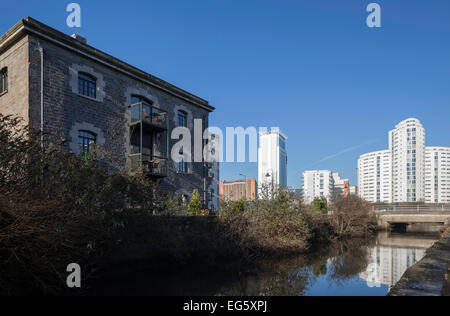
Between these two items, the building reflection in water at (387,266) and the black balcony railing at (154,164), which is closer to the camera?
the building reflection in water at (387,266)

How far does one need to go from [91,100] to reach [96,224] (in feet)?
26.6

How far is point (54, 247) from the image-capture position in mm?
6637

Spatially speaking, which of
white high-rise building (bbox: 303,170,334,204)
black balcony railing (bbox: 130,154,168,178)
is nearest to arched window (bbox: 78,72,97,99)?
black balcony railing (bbox: 130,154,168,178)

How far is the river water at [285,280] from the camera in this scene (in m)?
8.49

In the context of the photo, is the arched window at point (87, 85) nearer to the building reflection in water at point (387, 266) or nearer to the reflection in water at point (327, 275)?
→ the reflection in water at point (327, 275)

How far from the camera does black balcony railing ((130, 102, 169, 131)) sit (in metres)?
16.6

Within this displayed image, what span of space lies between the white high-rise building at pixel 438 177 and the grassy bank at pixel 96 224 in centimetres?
8879

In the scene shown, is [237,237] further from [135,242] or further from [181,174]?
[181,174]

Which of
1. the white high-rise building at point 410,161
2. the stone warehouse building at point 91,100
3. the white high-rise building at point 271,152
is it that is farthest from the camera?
the white high-rise building at point 271,152

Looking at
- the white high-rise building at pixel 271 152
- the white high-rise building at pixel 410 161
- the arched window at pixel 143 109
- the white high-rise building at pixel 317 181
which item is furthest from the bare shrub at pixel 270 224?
the white high-rise building at pixel 317 181

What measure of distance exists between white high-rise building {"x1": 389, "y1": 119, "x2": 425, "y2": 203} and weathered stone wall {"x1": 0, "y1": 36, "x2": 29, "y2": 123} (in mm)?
95311

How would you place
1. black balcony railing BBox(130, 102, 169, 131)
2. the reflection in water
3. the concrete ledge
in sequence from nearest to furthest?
the concrete ledge
the reflection in water
black balcony railing BBox(130, 102, 169, 131)

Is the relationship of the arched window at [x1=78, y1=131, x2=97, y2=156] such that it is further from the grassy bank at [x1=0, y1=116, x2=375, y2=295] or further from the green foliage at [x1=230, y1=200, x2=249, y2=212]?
the green foliage at [x1=230, y1=200, x2=249, y2=212]

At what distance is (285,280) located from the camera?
32.5 ft
